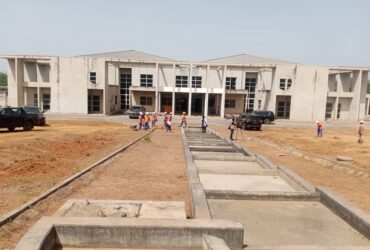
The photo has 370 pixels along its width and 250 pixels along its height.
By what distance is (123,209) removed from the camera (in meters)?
6.16

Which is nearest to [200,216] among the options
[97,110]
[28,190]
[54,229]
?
[54,229]

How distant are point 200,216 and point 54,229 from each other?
2500 mm

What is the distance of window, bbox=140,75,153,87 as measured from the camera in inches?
1949

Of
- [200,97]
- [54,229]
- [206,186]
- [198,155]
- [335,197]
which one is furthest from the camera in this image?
[200,97]

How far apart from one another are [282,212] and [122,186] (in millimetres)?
4322

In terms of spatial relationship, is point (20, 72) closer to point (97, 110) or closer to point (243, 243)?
point (97, 110)

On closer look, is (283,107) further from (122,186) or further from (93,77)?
(122,186)

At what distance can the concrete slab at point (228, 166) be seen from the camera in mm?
9961

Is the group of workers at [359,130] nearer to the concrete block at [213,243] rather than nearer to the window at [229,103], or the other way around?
the concrete block at [213,243]

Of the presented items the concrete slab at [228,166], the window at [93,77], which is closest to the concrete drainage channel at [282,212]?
the concrete slab at [228,166]

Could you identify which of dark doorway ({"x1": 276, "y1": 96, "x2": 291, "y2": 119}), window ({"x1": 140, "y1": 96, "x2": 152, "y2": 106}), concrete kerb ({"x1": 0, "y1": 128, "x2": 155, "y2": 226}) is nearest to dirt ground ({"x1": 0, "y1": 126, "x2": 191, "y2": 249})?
concrete kerb ({"x1": 0, "y1": 128, "x2": 155, "y2": 226})

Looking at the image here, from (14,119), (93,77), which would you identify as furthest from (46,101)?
(14,119)

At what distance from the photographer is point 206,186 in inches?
330

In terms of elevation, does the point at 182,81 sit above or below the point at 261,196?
above
